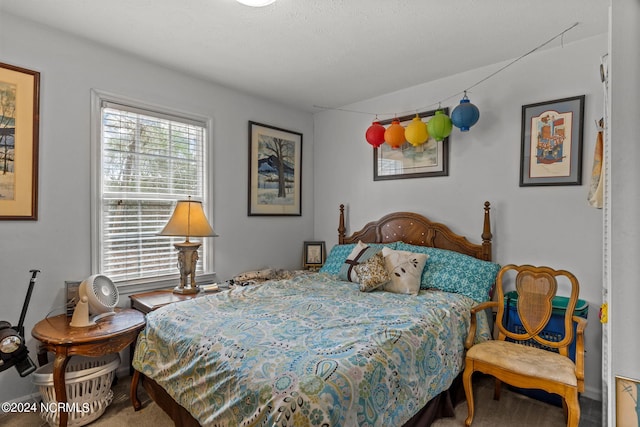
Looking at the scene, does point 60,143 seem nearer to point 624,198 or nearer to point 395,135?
point 395,135

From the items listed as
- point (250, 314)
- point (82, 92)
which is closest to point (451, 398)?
point (250, 314)

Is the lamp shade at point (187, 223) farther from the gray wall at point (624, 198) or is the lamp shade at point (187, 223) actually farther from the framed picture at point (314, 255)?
the gray wall at point (624, 198)

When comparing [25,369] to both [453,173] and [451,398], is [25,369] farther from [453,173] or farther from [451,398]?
[453,173]

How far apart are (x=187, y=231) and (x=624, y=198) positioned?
2.62m

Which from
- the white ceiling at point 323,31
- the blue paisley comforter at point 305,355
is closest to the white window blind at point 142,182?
the white ceiling at point 323,31

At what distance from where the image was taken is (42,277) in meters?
2.32

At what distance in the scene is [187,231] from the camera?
2705 mm

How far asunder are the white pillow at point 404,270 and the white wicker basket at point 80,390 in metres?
2.08

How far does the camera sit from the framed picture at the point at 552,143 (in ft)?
8.21

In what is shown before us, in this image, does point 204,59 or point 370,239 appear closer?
point 204,59

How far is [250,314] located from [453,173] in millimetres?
2228

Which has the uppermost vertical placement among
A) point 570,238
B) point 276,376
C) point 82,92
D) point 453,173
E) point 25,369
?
point 82,92

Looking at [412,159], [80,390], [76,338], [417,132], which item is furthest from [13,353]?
[412,159]

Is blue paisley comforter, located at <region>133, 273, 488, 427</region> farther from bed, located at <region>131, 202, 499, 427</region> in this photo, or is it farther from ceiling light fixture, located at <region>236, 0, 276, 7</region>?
ceiling light fixture, located at <region>236, 0, 276, 7</region>
